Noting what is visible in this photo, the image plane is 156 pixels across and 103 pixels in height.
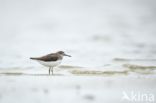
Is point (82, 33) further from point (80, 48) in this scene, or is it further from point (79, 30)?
point (80, 48)

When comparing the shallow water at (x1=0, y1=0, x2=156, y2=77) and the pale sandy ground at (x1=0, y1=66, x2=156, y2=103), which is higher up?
the shallow water at (x1=0, y1=0, x2=156, y2=77)

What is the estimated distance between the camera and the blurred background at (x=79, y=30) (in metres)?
4.90

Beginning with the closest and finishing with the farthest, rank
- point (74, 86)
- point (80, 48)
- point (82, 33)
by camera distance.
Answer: point (74, 86) < point (80, 48) < point (82, 33)

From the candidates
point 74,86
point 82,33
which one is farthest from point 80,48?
point 74,86

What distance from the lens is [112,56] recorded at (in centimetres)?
486

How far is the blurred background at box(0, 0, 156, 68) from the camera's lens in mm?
4902

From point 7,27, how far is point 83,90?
6.91 feet

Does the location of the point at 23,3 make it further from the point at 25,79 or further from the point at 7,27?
the point at 25,79

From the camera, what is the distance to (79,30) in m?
5.55

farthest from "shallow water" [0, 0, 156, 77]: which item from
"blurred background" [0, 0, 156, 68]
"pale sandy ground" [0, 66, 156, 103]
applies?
"pale sandy ground" [0, 66, 156, 103]

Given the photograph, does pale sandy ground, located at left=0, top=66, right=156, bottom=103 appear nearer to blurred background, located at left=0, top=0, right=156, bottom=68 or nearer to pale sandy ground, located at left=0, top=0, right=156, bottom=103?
pale sandy ground, located at left=0, top=0, right=156, bottom=103

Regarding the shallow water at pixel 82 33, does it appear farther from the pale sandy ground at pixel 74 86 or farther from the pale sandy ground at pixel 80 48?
the pale sandy ground at pixel 74 86

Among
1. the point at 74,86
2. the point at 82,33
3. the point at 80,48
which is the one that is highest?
the point at 82,33

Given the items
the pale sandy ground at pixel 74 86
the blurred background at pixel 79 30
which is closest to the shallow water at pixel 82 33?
the blurred background at pixel 79 30
